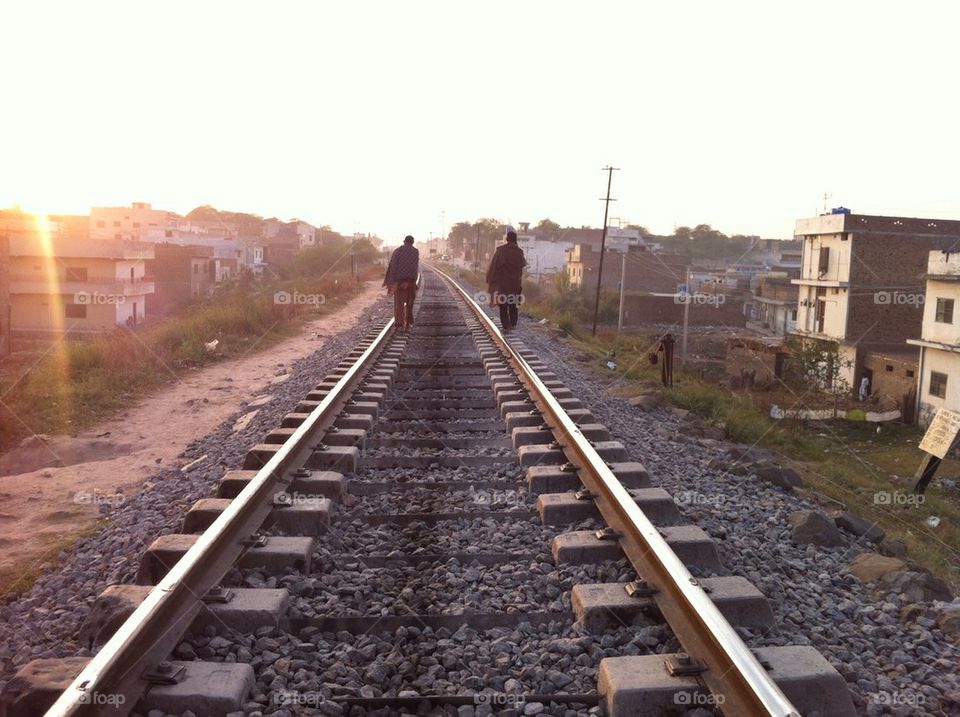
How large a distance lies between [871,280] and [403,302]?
40914 mm

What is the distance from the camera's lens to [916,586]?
4207 millimetres

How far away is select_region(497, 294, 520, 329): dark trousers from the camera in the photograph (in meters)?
14.8

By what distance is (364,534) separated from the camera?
467cm

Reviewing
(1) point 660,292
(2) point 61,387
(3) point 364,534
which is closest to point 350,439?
(3) point 364,534

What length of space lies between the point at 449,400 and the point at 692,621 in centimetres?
533

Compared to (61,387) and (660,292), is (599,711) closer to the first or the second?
(61,387)

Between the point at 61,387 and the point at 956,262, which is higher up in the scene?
the point at 956,262
